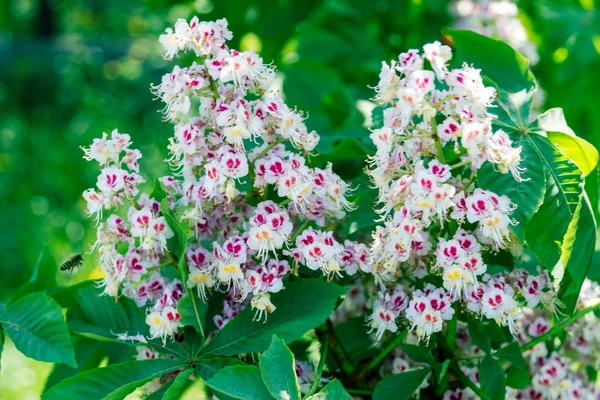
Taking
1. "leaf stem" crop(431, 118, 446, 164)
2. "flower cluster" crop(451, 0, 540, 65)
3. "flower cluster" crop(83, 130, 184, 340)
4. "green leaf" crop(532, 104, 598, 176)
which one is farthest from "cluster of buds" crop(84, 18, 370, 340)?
"flower cluster" crop(451, 0, 540, 65)

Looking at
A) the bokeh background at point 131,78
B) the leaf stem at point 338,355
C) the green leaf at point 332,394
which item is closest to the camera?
the green leaf at point 332,394

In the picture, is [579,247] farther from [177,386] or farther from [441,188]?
[177,386]

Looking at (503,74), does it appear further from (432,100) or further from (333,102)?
(333,102)

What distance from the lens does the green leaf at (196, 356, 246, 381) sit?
79 cm

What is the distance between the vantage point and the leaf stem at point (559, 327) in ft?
2.82

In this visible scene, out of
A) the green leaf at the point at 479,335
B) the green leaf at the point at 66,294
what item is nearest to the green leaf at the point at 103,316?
the green leaf at the point at 66,294

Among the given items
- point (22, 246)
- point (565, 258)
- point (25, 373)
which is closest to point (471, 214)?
point (565, 258)

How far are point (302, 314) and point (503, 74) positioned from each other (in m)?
0.36

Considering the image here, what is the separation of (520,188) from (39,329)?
1.68ft

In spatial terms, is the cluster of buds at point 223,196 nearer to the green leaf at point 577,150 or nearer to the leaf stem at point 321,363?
the leaf stem at point 321,363

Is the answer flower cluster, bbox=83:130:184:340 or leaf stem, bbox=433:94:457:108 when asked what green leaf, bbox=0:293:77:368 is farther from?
leaf stem, bbox=433:94:457:108

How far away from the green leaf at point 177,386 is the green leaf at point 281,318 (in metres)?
0.04

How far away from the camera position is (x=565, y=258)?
74 cm

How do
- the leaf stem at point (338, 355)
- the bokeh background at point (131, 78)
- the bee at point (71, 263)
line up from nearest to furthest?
the leaf stem at point (338, 355)
the bee at point (71, 263)
the bokeh background at point (131, 78)
